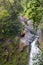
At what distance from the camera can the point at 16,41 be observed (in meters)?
12.8

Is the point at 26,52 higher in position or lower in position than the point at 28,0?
lower

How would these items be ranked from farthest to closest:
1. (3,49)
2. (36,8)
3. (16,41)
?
(16,41)
(3,49)
(36,8)

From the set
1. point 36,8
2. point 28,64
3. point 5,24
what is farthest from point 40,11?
point 28,64

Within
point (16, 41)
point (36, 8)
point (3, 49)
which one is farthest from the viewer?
point (16, 41)

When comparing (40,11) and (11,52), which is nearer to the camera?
(40,11)

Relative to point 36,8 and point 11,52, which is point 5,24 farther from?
point 36,8

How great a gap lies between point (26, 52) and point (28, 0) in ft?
22.2

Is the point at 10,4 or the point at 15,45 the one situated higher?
the point at 10,4

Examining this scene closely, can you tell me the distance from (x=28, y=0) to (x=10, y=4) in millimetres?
6031

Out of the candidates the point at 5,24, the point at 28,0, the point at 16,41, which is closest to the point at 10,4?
the point at 5,24

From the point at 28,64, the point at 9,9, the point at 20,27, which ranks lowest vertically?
the point at 28,64

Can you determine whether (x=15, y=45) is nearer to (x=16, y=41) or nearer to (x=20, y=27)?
(x=16, y=41)

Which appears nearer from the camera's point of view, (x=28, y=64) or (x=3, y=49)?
(x=3, y=49)

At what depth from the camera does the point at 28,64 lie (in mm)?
12883
